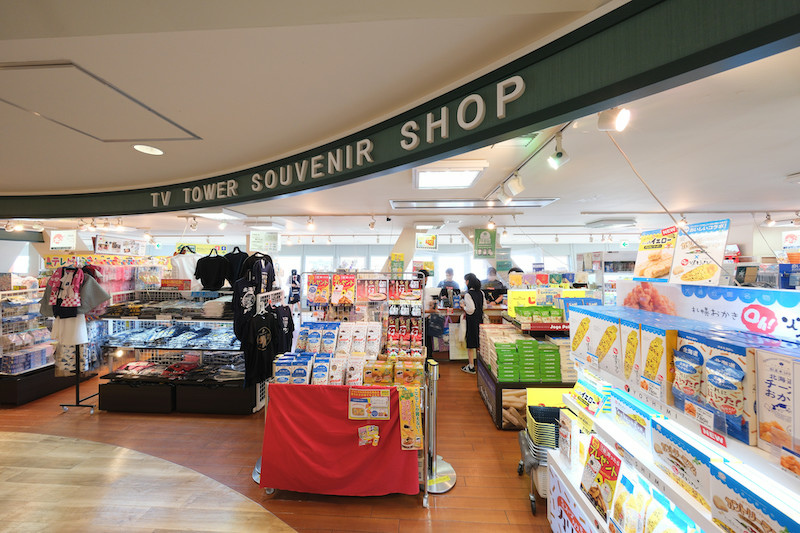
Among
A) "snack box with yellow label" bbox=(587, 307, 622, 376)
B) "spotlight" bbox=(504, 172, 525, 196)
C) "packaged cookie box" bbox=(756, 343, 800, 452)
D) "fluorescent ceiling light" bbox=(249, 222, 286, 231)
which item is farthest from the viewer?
"fluorescent ceiling light" bbox=(249, 222, 286, 231)

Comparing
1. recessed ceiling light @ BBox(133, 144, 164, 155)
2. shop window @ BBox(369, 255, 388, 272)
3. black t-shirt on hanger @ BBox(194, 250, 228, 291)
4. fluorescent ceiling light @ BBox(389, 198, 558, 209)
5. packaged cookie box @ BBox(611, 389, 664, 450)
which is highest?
fluorescent ceiling light @ BBox(389, 198, 558, 209)

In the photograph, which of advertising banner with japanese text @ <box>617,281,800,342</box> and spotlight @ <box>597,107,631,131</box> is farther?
spotlight @ <box>597,107,631,131</box>

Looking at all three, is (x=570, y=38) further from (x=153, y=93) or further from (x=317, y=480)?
(x=317, y=480)

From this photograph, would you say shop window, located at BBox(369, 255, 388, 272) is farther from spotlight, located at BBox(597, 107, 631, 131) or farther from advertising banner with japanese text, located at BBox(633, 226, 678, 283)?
advertising banner with japanese text, located at BBox(633, 226, 678, 283)

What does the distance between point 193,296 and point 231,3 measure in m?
5.28

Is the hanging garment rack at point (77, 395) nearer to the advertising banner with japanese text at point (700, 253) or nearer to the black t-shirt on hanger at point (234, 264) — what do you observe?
the black t-shirt on hanger at point (234, 264)

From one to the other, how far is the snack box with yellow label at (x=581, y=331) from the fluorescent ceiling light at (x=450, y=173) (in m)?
1.92

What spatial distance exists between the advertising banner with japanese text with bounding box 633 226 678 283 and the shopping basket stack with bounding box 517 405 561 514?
1427 millimetres

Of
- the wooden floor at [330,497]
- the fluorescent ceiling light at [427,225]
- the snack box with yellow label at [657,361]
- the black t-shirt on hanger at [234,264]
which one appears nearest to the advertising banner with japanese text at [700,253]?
the snack box with yellow label at [657,361]

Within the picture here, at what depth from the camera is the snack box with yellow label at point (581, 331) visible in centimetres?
199

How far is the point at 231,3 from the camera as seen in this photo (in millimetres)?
977

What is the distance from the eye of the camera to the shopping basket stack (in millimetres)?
2799

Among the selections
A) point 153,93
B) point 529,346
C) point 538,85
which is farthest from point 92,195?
point 529,346

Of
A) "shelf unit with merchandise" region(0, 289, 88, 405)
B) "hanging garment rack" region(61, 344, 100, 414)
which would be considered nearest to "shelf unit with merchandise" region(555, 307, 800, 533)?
"hanging garment rack" region(61, 344, 100, 414)
